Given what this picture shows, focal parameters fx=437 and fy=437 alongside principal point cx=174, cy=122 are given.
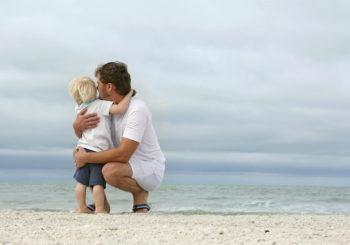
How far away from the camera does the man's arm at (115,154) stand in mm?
4664

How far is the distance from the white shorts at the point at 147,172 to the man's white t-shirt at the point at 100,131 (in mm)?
371

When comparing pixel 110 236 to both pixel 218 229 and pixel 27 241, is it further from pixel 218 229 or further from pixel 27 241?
pixel 218 229

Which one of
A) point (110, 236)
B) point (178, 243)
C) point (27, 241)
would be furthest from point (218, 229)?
point (27, 241)

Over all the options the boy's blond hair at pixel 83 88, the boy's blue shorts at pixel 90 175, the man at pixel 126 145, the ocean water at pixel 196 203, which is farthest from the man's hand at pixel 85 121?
the ocean water at pixel 196 203

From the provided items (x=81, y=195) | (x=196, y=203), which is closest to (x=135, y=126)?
(x=81, y=195)

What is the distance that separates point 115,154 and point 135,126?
14.5 inches

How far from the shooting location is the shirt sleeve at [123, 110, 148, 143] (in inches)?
184

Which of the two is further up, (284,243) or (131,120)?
(131,120)

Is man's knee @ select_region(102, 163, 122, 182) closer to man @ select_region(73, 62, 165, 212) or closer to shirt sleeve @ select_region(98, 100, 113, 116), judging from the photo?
man @ select_region(73, 62, 165, 212)

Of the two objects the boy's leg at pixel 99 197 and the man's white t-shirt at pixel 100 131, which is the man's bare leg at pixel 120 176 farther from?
the man's white t-shirt at pixel 100 131

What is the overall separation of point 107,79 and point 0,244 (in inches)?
86.0

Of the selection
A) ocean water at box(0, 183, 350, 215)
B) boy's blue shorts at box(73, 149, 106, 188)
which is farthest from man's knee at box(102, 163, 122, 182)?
ocean water at box(0, 183, 350, 215)

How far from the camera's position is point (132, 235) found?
11.1ft

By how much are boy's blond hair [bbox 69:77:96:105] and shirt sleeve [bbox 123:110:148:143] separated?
1.69 ft
